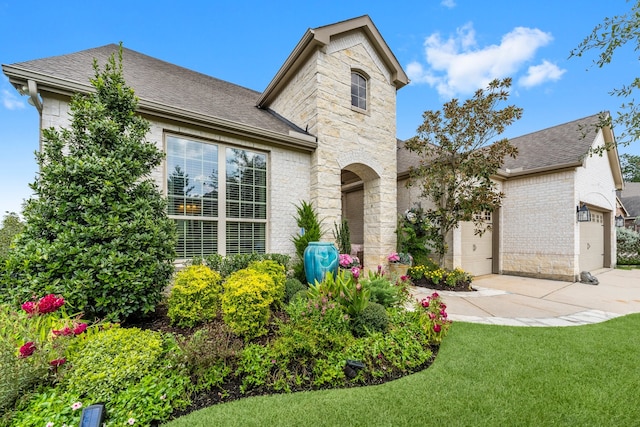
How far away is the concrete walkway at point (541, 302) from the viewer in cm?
428

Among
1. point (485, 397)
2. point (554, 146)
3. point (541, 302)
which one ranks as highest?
point (554, 146)

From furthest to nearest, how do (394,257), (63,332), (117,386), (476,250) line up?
(476,250) < (394,257) < (63,332) < (117,386)

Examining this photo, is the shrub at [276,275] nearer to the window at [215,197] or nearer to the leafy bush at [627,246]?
the window at [215,197]

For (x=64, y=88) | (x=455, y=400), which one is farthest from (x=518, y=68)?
(x=64, y=88)

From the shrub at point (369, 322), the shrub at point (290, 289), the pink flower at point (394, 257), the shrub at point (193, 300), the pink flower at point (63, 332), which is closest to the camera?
the pink flower at point (63, 332)

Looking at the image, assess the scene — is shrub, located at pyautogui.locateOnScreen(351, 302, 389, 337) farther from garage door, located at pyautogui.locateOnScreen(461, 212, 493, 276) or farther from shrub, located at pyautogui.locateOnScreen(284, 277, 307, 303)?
garage door, located at pyautogui.locateOnScreen(461, 212, 493, 276)

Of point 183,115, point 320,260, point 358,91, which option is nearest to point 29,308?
point 183,115

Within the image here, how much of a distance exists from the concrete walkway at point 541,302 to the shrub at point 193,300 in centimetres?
381

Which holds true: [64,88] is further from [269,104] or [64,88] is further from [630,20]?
[630,20]

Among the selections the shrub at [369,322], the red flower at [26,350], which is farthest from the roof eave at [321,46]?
the red flower at [26,350]

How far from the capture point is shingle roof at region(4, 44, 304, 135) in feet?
15.5

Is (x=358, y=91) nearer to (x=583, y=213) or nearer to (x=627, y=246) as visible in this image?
(x=583, y=213)

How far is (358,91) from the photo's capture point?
24.2 ft

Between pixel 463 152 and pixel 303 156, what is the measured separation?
4474 mm
